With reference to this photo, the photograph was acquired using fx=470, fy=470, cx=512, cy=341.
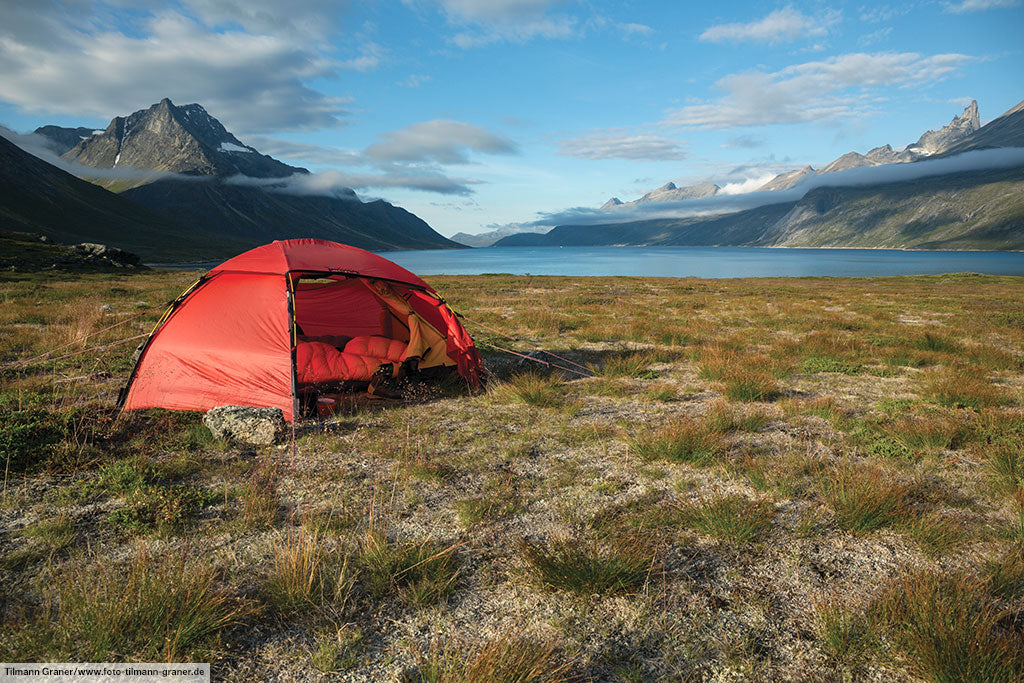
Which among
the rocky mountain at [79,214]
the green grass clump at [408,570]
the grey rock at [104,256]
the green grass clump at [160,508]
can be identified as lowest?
the green grass clump at [408,570]

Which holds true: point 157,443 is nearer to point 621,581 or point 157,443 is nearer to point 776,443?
point 621,581

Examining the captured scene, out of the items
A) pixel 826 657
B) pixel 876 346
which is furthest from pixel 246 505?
pixel 876 346

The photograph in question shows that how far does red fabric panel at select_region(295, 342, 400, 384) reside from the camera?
28.0 ft

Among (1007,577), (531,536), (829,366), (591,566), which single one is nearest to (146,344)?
(531,536)

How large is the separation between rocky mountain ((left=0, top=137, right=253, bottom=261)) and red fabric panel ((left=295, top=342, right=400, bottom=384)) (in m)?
133

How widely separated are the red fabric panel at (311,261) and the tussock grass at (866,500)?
7179 mm

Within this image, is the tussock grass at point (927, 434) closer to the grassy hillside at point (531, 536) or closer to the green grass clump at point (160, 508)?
the grassy hillside at point (531, 536)

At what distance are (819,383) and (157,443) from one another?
1200 centimetres

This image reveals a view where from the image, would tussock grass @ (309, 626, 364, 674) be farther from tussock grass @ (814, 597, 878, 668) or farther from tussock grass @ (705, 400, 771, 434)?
tussock grass @ (705, 400, 771, 434)

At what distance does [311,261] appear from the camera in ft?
26.9

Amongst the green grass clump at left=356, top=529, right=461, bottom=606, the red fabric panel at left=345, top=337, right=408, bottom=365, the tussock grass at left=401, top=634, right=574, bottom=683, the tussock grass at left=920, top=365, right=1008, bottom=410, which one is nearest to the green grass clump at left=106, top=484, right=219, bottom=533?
the green grass clump at left=356, top=529, right=461, bottom=606

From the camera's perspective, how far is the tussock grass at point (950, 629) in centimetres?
273

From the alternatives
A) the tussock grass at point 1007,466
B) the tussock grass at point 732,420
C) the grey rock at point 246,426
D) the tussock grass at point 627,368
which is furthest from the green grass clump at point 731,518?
the tussock grass at point 627,368

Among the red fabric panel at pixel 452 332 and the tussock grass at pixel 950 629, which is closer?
the tussock grass at pixel 950 629
